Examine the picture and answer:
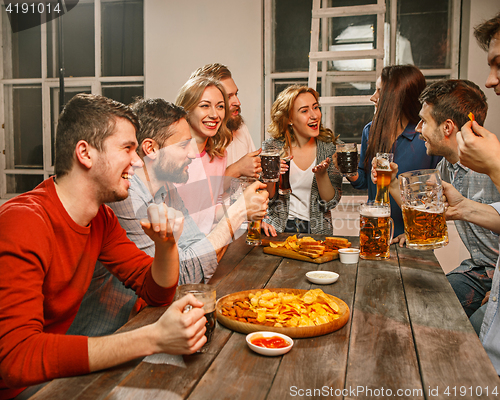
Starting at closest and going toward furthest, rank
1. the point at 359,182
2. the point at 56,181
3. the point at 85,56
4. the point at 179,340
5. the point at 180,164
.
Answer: the point at 179,340, the point at 56,181, the point at 180,164, the point at 359,182, the point at 85,56

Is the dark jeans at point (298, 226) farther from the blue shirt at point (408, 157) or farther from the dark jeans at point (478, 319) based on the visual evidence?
the dark jeans at point (478, 319)

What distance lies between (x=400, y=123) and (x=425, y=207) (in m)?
1.18

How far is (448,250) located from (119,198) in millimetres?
3205

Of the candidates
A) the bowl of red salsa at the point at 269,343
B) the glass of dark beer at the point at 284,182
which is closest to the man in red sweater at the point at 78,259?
the bowl of red salsa at the point at 269,343

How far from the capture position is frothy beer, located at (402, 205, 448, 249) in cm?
147

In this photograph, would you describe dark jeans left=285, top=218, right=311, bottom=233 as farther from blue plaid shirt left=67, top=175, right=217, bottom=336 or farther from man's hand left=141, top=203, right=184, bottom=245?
man's hand left=141, top=203, right=184, bottom=245

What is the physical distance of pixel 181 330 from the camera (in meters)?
0.90

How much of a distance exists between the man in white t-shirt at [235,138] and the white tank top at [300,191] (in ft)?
1.13

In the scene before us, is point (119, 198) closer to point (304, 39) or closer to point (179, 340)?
point (179, 340)

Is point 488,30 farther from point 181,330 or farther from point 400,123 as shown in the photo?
point 181,330

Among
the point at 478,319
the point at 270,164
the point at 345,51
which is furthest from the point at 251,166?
the point at 345,51

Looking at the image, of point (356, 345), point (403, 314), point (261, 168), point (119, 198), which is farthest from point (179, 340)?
point (261, 168)

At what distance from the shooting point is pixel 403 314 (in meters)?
1.23

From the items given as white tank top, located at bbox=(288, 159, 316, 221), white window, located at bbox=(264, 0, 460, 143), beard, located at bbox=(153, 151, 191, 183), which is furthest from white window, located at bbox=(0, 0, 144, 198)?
beard, located at bbox=(153, 151, 191, 183)
